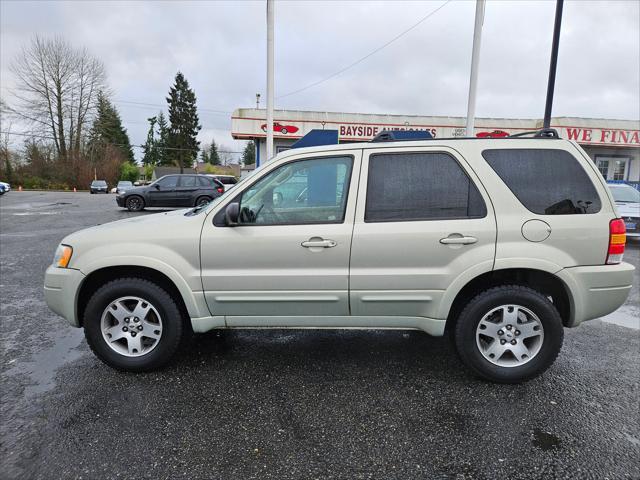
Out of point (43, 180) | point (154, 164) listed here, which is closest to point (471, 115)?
point (43, 180)

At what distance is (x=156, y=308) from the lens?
10.5 ft

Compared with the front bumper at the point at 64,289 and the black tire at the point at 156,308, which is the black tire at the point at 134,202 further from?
the black tire at the point at 156,308

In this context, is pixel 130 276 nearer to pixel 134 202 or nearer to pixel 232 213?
pixel 232 213

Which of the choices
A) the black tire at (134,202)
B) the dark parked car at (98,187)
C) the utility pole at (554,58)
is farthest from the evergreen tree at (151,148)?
the utility pole at (554,58)

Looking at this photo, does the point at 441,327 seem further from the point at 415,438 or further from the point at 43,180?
the point at 43,180

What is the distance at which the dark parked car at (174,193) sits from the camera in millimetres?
16312

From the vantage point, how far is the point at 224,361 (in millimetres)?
3525

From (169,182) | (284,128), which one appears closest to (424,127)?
(284,128)

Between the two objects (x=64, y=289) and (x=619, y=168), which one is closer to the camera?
(x=64, y=289)

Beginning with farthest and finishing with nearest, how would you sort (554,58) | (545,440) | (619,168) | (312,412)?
(619,168)
(554,58)
(312,412)
(545,440)

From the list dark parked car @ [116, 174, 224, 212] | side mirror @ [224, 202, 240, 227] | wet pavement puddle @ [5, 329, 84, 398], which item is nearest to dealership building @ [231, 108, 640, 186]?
dark parked car @ [116, 174, 224, 212]

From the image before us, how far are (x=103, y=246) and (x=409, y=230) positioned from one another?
2.41 metres

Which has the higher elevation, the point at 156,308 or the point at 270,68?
the point at 270,68

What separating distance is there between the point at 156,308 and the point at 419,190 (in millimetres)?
2303
